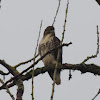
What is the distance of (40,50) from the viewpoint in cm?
637

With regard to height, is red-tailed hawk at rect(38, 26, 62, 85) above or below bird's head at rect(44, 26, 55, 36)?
below

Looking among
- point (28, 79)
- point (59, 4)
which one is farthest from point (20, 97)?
point (28, 79)

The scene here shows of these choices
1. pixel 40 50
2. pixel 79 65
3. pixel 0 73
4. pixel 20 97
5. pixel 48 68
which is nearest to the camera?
pixel 20 97

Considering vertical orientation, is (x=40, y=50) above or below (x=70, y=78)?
above

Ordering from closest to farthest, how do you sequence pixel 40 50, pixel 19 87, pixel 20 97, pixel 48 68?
pixel 20 97 → pixel 19 87 → pixel 48 68 → pixel 40 50

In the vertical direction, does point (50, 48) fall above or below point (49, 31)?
below

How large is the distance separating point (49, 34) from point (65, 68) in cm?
251

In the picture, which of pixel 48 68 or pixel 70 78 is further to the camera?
pixel 48 68

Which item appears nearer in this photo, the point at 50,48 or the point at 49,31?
the point at 50,48

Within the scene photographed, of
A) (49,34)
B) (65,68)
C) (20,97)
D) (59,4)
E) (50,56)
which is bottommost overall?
(20,97)

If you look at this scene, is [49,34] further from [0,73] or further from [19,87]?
[19,87]

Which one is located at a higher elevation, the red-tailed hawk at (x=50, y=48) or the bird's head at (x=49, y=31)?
the bird's head at (x=49, y=31)

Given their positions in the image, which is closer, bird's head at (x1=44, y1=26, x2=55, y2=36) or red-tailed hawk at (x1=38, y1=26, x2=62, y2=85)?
red-tailed hawk at (x1=38, y1=26, x2=62, y2=85)

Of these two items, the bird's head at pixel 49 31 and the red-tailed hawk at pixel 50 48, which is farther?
the bird's head at pixel 49 31
